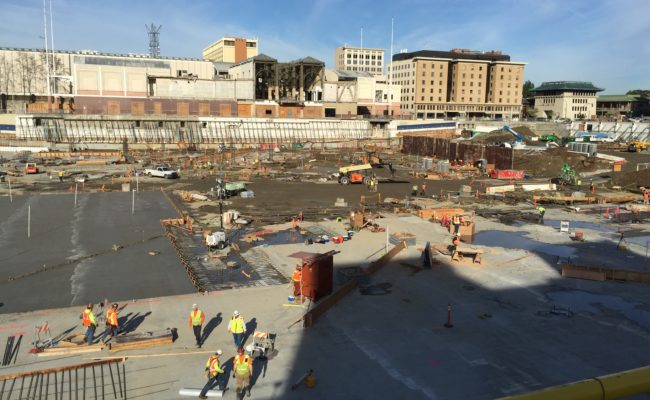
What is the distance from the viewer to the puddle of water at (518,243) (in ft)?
90.4

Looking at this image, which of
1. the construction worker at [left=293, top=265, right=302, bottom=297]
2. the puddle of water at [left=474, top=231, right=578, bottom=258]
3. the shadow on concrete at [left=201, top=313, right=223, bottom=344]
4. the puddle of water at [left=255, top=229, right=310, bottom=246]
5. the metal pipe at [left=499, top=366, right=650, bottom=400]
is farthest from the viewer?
the puddle of water at [left=255, top=229, right=310, bottom=246]

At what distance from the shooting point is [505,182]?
2202 inches

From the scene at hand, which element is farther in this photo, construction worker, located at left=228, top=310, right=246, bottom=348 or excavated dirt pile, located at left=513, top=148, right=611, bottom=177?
excavated dirt pile, located at left=513, top=148, right=611, bottom=177

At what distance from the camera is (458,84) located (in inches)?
6319

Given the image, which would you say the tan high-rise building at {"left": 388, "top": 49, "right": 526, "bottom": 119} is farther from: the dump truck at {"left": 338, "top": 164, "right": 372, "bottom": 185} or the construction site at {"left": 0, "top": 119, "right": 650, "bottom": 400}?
the construction site at {"left": 0, "top": 119, "right": 650, "bottom": 400}

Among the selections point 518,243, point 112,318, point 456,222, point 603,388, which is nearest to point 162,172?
point 456,222

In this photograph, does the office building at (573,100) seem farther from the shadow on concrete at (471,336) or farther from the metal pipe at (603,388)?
the metal pipe at (603,388)

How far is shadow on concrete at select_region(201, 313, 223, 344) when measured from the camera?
1633cm

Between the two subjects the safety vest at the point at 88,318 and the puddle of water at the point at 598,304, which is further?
the puddle of water at the point at 598,304

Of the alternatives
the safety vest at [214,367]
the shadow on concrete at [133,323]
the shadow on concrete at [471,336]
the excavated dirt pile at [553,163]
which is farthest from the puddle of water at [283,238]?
the excavated dirt pile at [553,163]

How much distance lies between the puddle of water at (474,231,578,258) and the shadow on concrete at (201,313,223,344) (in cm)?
1734

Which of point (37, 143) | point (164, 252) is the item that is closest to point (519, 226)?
point (164, 252)

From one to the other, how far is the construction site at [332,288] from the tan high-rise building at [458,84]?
11133 centimetres

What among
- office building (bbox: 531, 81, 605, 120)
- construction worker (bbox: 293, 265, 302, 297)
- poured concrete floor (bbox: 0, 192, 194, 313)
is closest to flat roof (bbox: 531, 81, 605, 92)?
office building (bbox: 531, 81, 605, 120)
